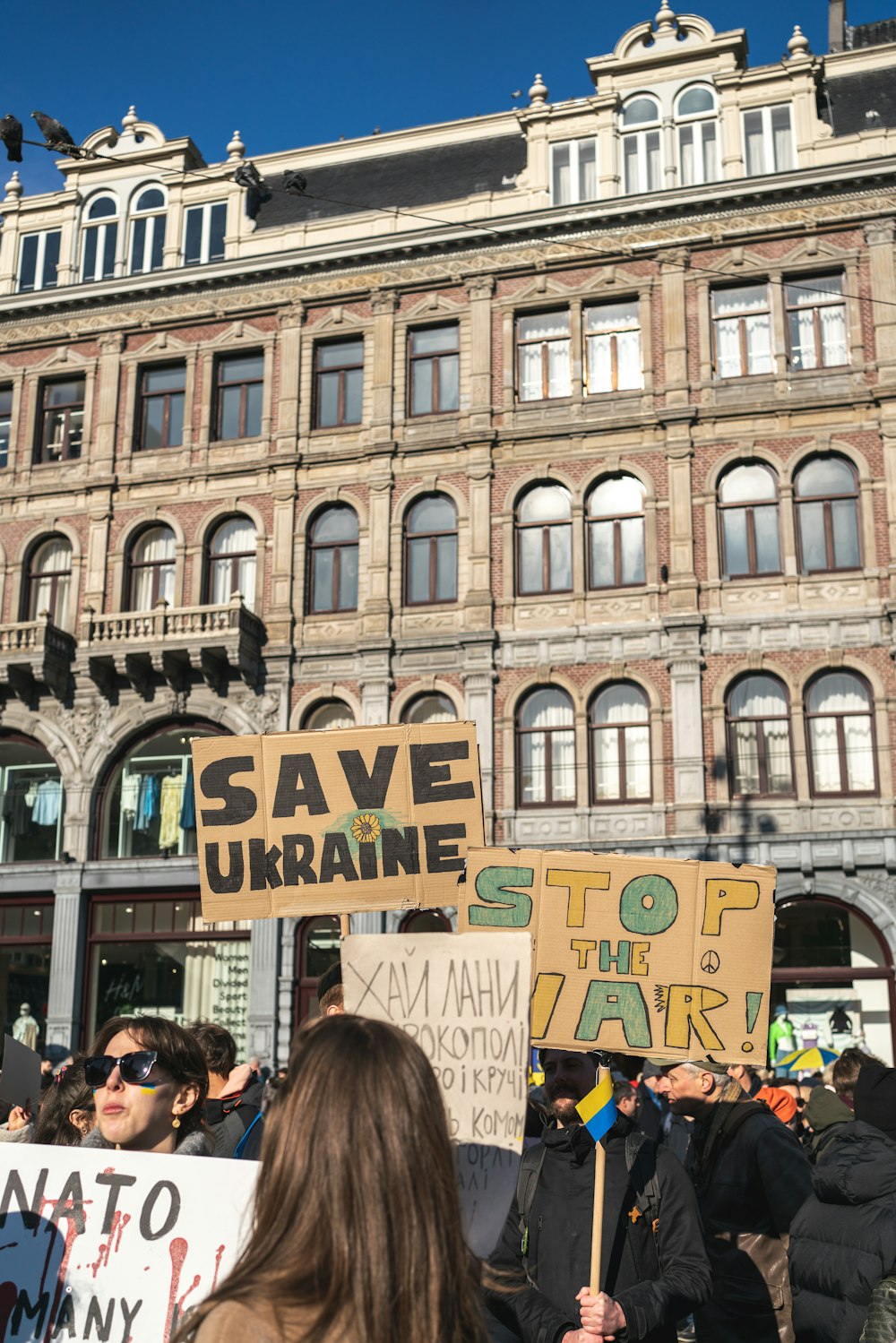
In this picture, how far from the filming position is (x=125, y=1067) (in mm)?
4367

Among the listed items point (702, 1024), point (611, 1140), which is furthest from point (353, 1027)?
point (702, 1024)

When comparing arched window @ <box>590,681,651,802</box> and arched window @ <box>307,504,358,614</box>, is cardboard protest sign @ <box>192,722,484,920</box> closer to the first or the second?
arched window @ <box>590,681,651,802</box>

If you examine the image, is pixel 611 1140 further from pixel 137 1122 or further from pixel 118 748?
pixel 118 748

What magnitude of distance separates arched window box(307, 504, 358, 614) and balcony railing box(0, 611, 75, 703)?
476 centimetres

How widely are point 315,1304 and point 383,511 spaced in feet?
74.6

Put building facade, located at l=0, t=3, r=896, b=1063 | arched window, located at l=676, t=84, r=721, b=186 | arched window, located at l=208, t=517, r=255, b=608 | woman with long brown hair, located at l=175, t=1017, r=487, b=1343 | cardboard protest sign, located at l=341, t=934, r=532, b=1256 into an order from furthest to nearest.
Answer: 1. arched window, located at l=208, t=517, r=255, b=608
2. arched window, located at l=676, t=84, r=721, b=186
3. building facade, located at l=0, t=3, r=896, b=1063
4. cardboard protest sign, located at l=341, t=934, r=532, b=1256
5. woman with long brown hair, located at l=175, t=1017, r=487, b=1343

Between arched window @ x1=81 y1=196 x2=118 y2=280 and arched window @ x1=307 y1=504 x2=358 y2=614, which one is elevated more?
arched window @ x1=81 y1=196 x2=118 y2=280

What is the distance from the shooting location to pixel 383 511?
2458 cm

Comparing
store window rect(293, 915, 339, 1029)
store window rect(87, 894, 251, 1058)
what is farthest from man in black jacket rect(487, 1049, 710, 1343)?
store window rect(87, 894, 251, 1058)

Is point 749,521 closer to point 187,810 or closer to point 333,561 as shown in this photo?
point 333,561

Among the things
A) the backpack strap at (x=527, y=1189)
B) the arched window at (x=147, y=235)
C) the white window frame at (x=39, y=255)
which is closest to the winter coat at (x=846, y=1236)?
the backpack strap at (x=527, y=1189)

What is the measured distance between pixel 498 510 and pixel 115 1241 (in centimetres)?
2090

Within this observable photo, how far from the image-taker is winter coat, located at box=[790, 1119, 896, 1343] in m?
4.64

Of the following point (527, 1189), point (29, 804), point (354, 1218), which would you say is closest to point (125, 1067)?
point (527, 1189)
